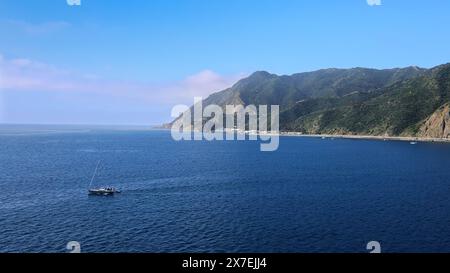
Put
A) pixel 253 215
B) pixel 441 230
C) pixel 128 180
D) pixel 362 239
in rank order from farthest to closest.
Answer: pixel 128 180, pixel 253 215, pixel 441 230, pixel 362 239

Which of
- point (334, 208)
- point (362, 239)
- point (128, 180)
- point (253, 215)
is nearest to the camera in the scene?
point (362, 239)

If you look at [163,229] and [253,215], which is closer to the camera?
[163,229]

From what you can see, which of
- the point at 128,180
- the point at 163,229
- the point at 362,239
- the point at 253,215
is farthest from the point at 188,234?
the point at 128,180

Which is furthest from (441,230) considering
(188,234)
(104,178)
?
(104,178)
